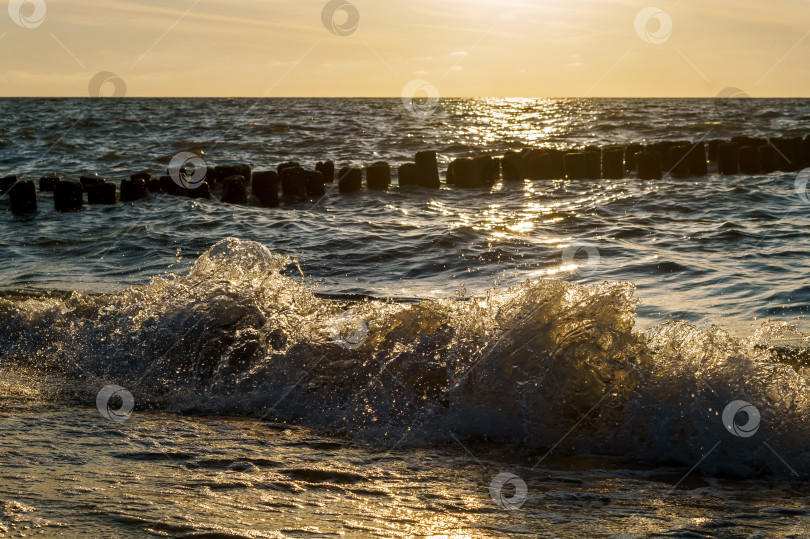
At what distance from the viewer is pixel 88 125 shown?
3475 centimetres

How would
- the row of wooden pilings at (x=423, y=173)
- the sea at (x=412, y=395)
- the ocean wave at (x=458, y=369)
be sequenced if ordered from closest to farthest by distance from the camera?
the sea at (x=412, y=395), the ocean wave at (x=458, y=369), the row of wooden pilings at (x=423, y=173)

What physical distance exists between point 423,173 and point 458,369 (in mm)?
10746

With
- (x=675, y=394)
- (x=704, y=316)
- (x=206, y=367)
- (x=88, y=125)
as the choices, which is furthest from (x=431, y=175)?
(x=88, y=125)

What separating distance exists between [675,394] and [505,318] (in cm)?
114

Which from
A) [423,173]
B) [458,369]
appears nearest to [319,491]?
[458,369]

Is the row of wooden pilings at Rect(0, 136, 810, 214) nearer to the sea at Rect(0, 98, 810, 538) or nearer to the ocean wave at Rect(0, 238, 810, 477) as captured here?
the sea at Rect(0, 98, 810, 538)

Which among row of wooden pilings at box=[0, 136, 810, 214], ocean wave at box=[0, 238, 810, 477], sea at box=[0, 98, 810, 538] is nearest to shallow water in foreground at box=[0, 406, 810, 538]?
sea at box=[0, 98, 810, 538]

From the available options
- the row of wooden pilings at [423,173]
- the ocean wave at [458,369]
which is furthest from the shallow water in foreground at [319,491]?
the row of wooden pilings at [423,173]

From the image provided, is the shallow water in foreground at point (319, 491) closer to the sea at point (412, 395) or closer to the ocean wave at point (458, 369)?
the sea at point (412, 395)

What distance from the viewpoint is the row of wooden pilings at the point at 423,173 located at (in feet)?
45.9

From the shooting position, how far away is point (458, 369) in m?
4.96

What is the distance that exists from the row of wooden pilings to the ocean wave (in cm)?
774

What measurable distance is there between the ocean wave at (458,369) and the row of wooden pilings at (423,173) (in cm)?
774

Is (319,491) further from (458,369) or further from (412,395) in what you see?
(458,369)
